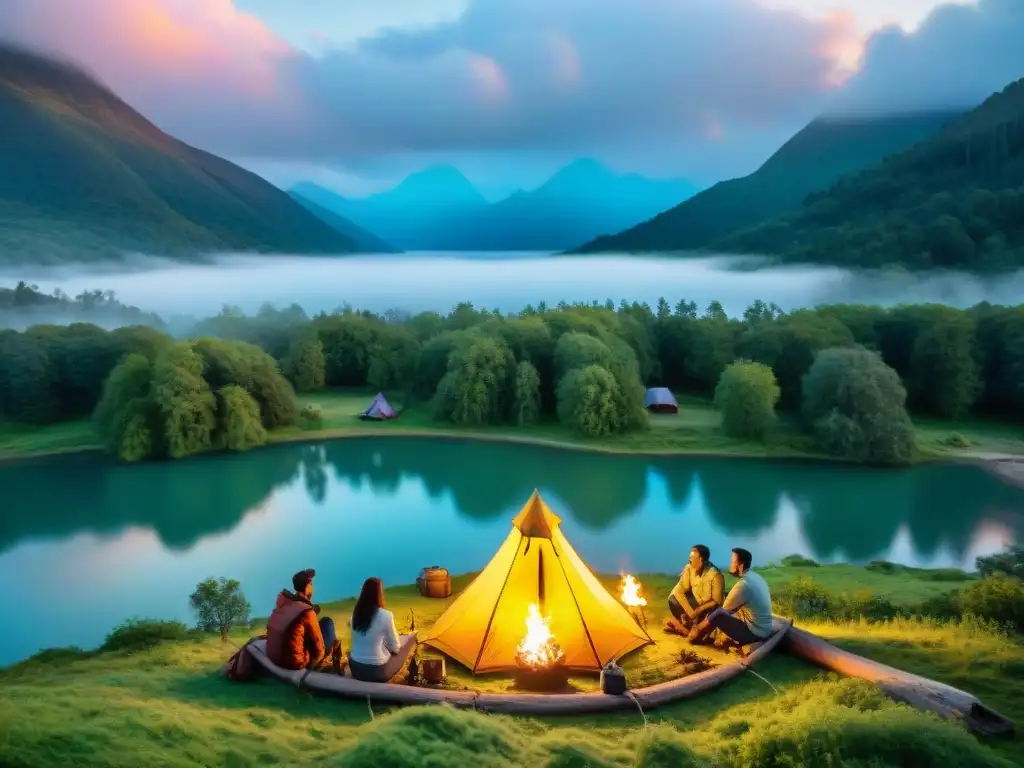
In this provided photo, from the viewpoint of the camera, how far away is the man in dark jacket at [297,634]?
5832mm

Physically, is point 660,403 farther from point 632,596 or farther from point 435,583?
point 632,596

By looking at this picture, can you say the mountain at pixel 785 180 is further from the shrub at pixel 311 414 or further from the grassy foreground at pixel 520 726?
the grassy foreground at pixel 520 726

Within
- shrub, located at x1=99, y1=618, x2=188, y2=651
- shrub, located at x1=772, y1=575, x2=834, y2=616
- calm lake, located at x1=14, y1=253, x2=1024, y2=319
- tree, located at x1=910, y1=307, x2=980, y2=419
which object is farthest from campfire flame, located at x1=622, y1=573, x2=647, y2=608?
calm lake, located at x1=14, y1=253, x2=1024, y2=319

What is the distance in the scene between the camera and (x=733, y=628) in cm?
658

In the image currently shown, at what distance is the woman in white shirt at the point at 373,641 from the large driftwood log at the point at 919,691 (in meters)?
3.56

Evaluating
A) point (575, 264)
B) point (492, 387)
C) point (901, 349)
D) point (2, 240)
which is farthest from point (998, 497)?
point (2, 240)

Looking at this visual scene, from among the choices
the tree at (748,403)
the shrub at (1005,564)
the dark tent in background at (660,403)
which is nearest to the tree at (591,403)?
the tree at (748,403)

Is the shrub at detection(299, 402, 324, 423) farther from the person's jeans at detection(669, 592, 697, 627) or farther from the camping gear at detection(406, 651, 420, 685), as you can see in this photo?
the camping gear at detection(406, 651, 420, 685)

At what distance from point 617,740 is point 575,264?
192 feet

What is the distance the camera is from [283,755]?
4410 mm

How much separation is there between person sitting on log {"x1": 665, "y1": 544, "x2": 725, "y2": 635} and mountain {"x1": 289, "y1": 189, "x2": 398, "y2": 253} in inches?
2906

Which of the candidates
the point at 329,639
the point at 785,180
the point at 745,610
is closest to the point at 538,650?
the point at 329,639

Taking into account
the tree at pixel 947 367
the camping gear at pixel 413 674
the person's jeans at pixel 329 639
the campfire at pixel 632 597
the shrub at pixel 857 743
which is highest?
the tree at pixel 947 367

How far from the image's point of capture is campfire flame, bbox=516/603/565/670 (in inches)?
240
